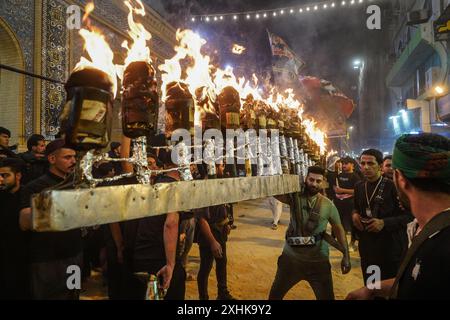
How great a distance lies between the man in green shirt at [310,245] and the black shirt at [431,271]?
2292 mm

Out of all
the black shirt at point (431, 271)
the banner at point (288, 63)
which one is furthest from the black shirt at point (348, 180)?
the banner at point (288, 63)

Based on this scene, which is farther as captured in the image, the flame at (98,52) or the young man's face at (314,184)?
the young man's face at (314,184)

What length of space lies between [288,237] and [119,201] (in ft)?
10.7

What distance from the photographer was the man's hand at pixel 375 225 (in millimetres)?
4117

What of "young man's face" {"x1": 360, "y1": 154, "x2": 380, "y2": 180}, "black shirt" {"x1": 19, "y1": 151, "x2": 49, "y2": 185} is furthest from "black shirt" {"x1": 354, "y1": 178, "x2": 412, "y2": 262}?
"black shirt" {"x1": 19, "y1": 151, "x2": 49, "y2": 185}

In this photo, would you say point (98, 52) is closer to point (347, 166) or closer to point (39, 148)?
point (39, 148)

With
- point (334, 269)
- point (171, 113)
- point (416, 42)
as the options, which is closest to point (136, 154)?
point (171, 113)

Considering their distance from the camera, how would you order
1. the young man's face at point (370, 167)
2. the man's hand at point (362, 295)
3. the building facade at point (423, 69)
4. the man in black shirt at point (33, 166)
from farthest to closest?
the building facade at point (423, 69) → the man in black shirt at point (33, 166) → the young man's face at point (370, 167) → the man's hand at point (362, 295)

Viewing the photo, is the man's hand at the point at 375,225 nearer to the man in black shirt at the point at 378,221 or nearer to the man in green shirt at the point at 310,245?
the man in black shirt at the point at 378,221

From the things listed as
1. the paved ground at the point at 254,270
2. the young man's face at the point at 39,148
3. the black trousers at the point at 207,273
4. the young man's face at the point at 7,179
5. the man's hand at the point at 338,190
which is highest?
the young man's face at the point at 39,148

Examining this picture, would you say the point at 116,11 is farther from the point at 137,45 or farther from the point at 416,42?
the point at 416,42

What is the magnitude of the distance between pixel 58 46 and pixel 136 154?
29.6 feet

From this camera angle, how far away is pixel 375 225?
4.12 m

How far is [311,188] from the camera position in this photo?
14.2 feet
